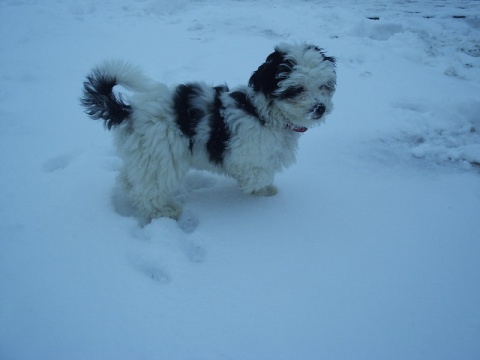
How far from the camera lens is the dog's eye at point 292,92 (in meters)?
2.01

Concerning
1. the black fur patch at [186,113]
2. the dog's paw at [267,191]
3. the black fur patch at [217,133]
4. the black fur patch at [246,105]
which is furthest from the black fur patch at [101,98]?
the dog's paw at [267,191]

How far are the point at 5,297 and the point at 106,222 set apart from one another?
2.23ft

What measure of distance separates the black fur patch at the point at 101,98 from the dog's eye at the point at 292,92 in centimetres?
106

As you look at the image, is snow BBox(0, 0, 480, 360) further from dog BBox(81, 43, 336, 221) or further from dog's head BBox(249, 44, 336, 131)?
dog's head BBox(249, 44, 336, 131)

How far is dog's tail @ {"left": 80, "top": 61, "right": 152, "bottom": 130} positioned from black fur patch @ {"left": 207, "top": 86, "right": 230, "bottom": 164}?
494 mm

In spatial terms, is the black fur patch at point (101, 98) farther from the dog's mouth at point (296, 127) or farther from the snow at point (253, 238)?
the dog's mouth at point (296, 127)

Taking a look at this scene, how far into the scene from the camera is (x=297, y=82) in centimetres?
200

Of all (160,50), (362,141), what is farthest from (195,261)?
(160,50)

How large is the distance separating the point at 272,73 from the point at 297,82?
0.17 metres

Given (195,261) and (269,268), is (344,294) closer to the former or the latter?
(269,268)

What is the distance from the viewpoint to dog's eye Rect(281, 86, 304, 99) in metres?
Answer: 2.01

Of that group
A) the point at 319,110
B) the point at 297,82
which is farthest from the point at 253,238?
the point at 297,82

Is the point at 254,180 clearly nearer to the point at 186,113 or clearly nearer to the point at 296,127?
the point at 296,127

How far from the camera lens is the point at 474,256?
2121mm
